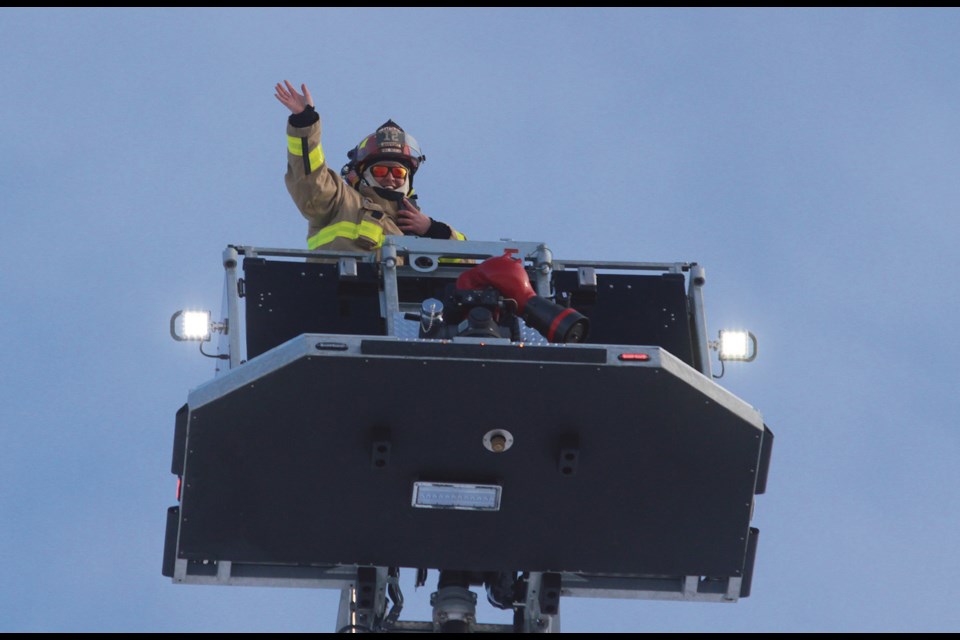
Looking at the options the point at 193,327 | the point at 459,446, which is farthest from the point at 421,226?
the point at 459,446

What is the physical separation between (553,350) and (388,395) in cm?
84

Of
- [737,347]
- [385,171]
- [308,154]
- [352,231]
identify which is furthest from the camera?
[385,171]

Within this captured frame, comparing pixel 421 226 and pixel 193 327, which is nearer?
pixel 193 327

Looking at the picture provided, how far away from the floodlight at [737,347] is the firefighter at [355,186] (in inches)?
105

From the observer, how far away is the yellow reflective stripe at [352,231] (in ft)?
41.1

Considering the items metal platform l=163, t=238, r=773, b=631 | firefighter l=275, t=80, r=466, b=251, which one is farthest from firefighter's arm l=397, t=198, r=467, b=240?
metal platform l=163, t=238, r=773, b=631

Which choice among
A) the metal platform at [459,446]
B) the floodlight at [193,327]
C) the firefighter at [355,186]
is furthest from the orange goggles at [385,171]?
the floodlight at [193,327]

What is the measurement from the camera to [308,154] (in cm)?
1212

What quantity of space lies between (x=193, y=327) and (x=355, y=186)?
133 inches

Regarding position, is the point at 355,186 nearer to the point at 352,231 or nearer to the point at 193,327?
the point at 352,231

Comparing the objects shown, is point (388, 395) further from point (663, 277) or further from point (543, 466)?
point (663, 277)

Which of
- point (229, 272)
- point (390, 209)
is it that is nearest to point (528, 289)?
point (229, 272)

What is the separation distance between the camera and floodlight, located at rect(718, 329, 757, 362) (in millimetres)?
10734

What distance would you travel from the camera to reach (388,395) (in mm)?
9367
